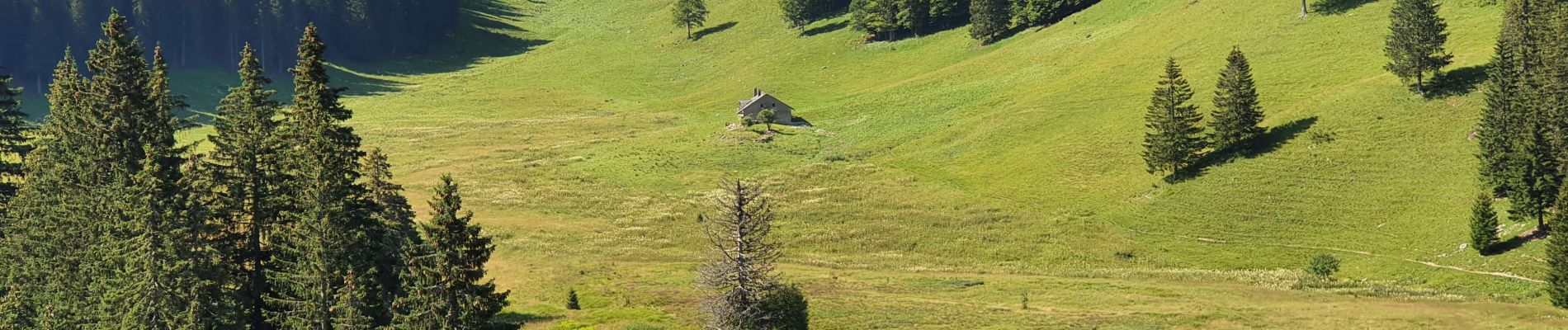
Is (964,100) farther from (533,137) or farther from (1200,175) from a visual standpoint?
(533,137)

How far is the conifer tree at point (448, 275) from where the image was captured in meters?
39.6

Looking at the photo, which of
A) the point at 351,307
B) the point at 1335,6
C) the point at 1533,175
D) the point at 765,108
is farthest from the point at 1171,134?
the point at 351,307

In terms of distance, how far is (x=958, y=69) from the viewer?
141000mm

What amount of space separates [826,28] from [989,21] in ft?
126

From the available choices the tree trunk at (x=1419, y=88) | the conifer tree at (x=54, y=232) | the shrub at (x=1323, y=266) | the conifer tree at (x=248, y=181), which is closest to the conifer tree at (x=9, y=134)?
the conifer tree at (x=54, y=232)

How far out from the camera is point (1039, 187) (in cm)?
9306

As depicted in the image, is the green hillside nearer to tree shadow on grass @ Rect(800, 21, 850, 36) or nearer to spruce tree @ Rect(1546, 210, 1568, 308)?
spruce tree @ Rect(1546, 210, 1568, 308)

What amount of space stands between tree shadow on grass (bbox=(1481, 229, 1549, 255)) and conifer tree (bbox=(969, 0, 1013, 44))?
89240mm

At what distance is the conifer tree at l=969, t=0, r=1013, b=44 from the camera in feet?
501

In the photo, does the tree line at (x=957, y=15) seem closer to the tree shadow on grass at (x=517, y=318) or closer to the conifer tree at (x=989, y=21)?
the conifer tree at (x=989, y=21)

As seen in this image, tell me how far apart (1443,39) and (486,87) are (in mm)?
130574

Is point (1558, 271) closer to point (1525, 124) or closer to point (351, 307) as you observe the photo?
point (1525, 124)

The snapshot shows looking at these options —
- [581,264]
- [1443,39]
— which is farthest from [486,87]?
[1443,39]

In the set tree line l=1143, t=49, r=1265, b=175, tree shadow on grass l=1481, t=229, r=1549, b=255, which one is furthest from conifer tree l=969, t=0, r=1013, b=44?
tree shadow on grass l=1481, t=229, r=1549, b=255
